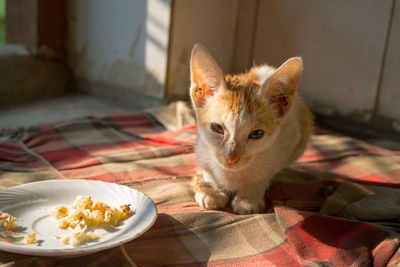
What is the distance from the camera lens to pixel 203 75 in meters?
1.67

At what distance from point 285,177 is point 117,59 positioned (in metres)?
2.02

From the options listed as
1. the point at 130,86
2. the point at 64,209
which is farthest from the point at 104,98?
the point at 64,209

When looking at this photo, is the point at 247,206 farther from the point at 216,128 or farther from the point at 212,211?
the point at 216,128

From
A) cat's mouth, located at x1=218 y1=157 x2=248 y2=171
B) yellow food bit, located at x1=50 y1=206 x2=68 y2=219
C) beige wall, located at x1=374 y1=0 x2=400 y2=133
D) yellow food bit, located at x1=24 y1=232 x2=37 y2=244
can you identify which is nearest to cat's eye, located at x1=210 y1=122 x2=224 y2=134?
cat's mouth, located at x1=218 y1=157 x2=248 y2=171

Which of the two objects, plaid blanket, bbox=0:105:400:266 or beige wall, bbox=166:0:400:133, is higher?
beige wall, bbox=166:0:400:133

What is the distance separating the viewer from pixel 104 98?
3.63m

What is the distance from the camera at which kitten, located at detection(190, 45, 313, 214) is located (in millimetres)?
1549

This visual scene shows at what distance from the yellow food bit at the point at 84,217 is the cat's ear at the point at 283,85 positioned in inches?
27.2

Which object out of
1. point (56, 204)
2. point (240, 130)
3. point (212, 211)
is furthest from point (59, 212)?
point (240, 130)

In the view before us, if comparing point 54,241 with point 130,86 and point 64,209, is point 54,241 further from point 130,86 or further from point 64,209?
point 130,86

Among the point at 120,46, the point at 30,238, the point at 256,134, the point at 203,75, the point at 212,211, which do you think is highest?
the point at 203,75

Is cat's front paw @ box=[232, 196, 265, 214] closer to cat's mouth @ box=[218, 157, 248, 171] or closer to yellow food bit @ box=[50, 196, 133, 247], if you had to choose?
cat's mouth @ box=[218, 157, 248, 171]

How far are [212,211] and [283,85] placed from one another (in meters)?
0.57

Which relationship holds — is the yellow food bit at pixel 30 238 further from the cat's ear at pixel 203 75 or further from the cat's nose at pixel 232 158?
the cat's ear at pixel 203 75
